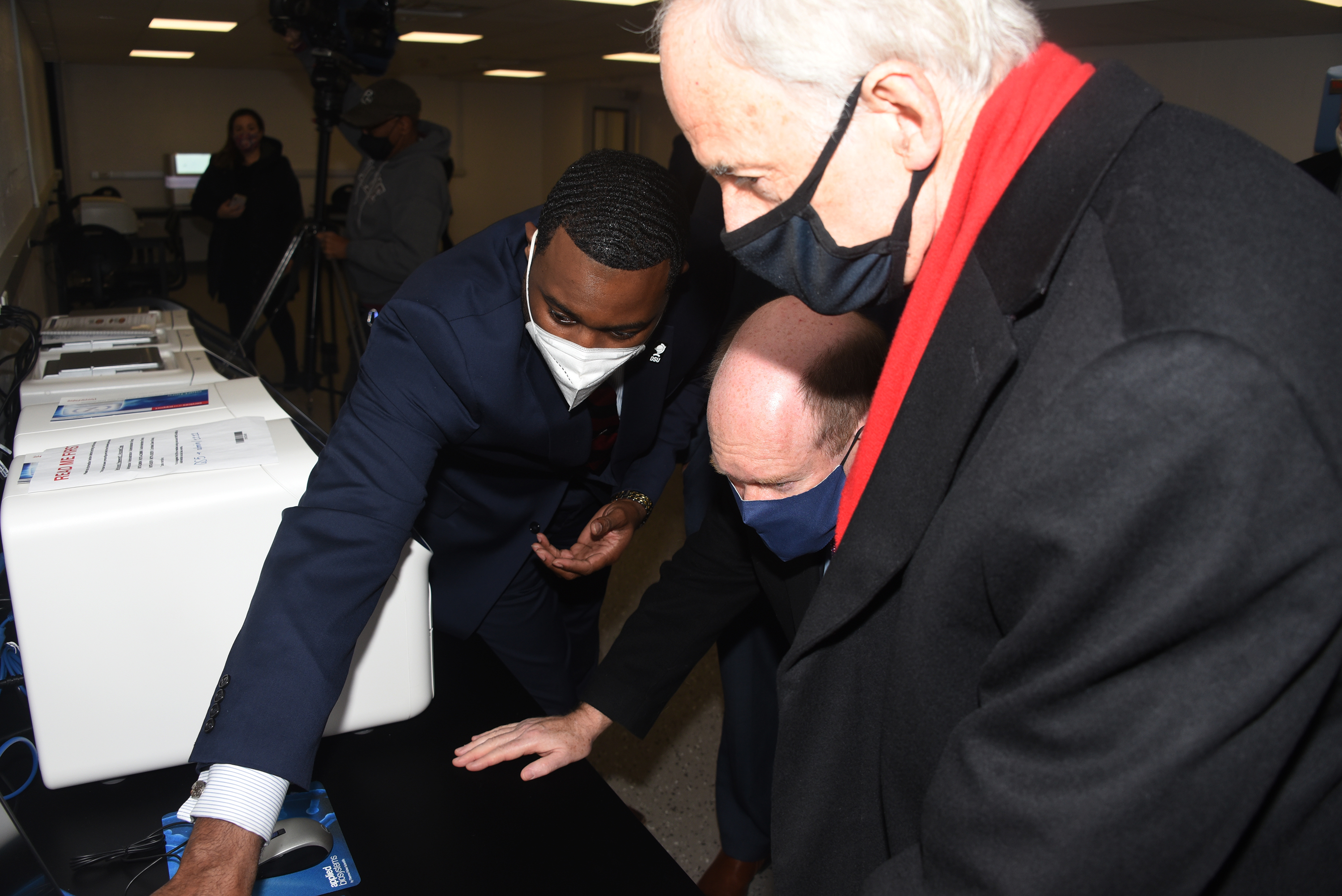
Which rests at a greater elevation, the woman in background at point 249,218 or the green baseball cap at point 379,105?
the green baseball cap at point 379,105

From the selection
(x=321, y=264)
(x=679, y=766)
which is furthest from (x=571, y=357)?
(x=321, y=264)

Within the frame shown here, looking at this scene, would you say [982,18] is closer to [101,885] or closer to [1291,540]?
[1291,540]

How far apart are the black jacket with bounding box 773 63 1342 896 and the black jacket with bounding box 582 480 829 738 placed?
57 cm

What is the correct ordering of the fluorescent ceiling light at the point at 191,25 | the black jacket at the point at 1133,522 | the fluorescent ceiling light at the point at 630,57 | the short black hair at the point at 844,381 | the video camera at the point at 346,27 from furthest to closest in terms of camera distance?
the fluorescent ceiling light at the point at 630,57 < the fluorescent ceiling light at the point at 191,25 < the video camera at the point at 346,27 < the short black hair at the point at 844,381 < the black jacket at the point at 1133,522

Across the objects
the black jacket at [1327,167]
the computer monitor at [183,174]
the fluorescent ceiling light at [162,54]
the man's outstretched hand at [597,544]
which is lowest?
the computer monitor at [183,174]

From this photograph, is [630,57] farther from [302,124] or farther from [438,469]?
[438,469]

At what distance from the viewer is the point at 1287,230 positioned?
17.1 inches

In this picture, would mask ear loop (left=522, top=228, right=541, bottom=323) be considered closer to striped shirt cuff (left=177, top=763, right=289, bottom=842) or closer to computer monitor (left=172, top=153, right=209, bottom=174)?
striped shirt cuff (left=177, top=763, right=289, bottom=842)

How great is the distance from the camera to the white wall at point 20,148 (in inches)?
125

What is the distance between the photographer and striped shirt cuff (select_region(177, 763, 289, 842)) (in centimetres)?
77

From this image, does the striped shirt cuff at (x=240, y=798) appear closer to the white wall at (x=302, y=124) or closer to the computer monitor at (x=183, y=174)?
the white wall at (x=302, y=124)

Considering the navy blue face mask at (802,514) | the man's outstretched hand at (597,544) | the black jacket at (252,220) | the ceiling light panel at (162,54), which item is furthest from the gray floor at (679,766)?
the ceiling light panel at (162,54)

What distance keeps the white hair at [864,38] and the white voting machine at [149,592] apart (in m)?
0.66

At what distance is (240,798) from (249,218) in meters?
4.46
